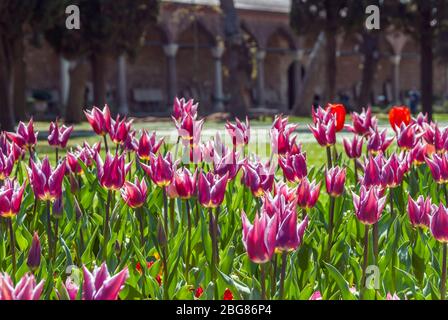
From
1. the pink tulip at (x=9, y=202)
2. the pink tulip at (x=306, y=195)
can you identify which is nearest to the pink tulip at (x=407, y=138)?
the pink tulip at (x=306, y=195)

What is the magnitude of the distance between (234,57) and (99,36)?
5505mm

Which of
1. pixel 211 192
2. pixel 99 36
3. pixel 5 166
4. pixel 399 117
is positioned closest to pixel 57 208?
pixel 5 166

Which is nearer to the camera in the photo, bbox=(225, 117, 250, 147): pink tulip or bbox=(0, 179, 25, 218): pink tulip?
bbox=(0, 179, 25, 218): pink tulip

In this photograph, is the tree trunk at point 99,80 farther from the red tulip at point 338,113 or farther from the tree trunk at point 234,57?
the red tulip at point 338,113

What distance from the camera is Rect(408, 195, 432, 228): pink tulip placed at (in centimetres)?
301

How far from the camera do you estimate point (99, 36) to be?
840 inches

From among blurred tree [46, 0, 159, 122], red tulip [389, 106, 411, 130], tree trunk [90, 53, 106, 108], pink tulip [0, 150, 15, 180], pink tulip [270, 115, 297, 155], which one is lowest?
pink tulip [0, 150, 15, 180]

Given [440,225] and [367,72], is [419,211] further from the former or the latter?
[367,72]

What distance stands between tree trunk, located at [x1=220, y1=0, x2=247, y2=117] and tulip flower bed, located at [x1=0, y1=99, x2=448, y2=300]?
811 inches

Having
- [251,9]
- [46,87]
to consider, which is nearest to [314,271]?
[46,87]

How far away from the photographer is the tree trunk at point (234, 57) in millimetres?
24938

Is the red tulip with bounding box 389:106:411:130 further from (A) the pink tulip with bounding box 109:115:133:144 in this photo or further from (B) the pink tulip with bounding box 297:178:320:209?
(B) the pink tulip with bounding box 297:178:320:209

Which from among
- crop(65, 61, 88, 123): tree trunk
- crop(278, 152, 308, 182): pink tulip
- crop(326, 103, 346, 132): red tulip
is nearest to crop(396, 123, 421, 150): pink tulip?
crop(326, 103, 346, 132): red tulip

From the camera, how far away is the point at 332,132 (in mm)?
4012
